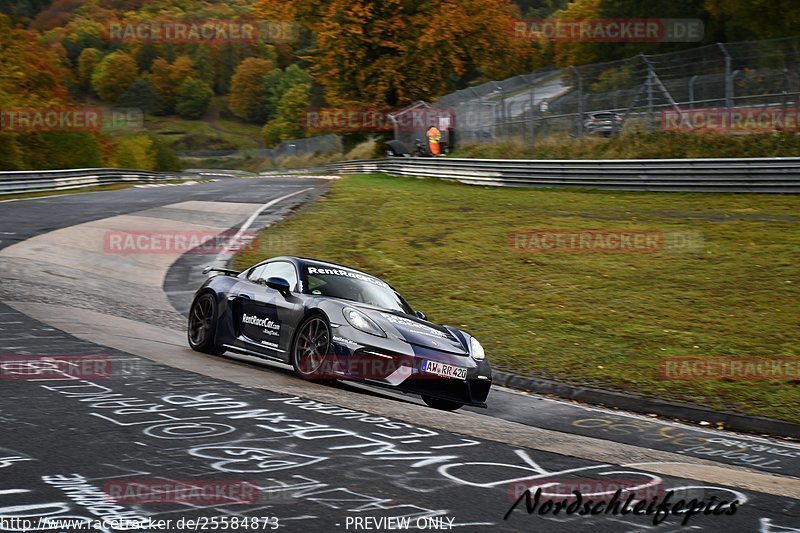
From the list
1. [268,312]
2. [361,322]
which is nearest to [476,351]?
[361,322]

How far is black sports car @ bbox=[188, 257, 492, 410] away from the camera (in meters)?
9.35

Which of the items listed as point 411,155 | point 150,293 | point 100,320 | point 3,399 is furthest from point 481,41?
point 3,399

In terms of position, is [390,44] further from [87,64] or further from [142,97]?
[87,64]

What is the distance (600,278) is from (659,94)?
1392 cm

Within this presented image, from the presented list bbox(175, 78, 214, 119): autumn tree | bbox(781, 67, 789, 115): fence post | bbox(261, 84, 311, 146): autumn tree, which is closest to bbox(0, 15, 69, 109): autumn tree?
bbox(781, 67, 789, 115): fence post

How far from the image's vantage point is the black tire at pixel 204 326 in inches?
451

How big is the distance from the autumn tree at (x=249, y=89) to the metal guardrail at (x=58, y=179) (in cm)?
14248

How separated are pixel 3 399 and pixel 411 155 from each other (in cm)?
4171

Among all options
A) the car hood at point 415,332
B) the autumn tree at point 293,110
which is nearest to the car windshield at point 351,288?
the car hood at point 415,332

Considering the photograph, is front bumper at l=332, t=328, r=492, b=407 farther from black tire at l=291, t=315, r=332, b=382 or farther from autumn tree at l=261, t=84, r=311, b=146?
autumn tree at l=261, t=84, r=311, b=146

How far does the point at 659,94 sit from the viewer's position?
29.0 m

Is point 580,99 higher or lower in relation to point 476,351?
higher

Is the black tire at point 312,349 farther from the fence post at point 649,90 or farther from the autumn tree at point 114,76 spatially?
the autumn tree at point 114,76

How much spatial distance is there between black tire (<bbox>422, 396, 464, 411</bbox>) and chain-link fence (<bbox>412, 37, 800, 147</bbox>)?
18350mm
